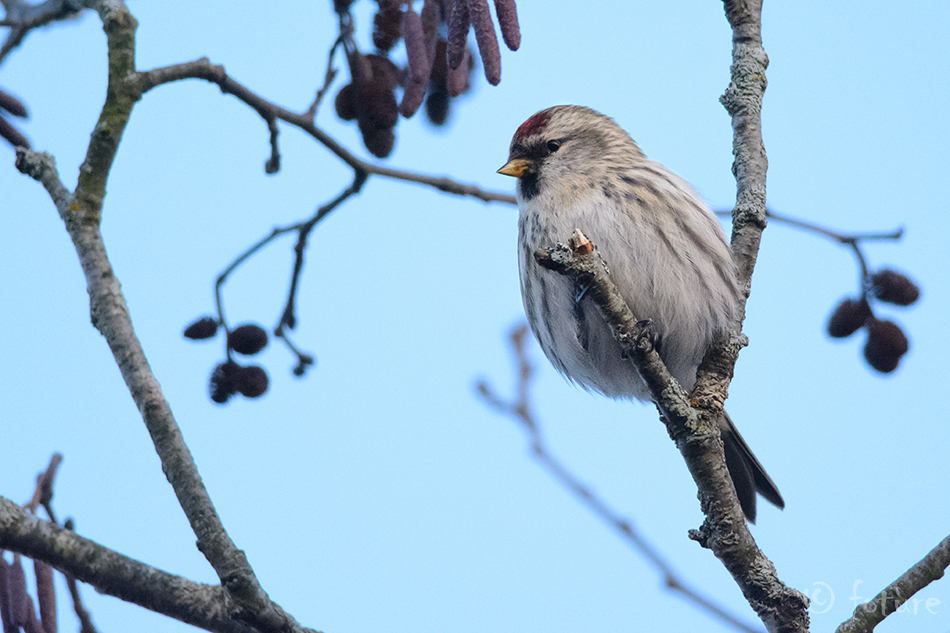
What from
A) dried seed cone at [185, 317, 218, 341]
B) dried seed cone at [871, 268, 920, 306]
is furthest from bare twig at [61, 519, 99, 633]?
dried seed cone at [871, 268, 920, 306]

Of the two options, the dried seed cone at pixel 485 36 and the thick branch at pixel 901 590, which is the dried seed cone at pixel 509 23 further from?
the thick branch at pixel 901 590

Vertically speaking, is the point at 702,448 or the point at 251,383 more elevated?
the point at 251,383

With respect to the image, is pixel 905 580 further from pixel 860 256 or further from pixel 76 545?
pixel 76 545

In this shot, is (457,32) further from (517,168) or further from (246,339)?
(517,168)

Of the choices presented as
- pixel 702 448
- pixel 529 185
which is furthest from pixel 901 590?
pixel 529 185

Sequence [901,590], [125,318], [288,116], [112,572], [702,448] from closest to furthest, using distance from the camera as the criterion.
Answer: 1. [112,572]
2. [901,590]
3. [125,318]
4. [702,448]
5. [288,116]

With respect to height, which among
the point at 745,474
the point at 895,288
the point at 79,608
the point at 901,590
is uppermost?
the point at 895,288

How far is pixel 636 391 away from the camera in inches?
114

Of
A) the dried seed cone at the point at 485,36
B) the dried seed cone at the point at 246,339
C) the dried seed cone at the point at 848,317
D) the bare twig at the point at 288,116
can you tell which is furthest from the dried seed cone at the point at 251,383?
the dried seed cone at the point at 848,317

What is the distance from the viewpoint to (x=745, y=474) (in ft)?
9.18

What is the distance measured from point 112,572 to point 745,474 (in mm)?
1996

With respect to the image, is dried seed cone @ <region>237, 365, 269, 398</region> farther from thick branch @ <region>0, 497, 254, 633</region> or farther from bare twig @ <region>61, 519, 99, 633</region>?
thick branch @ <region>0, 497, 254, 633</region>

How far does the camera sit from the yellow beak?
2777 millimetres

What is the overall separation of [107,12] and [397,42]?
0.70 meters
